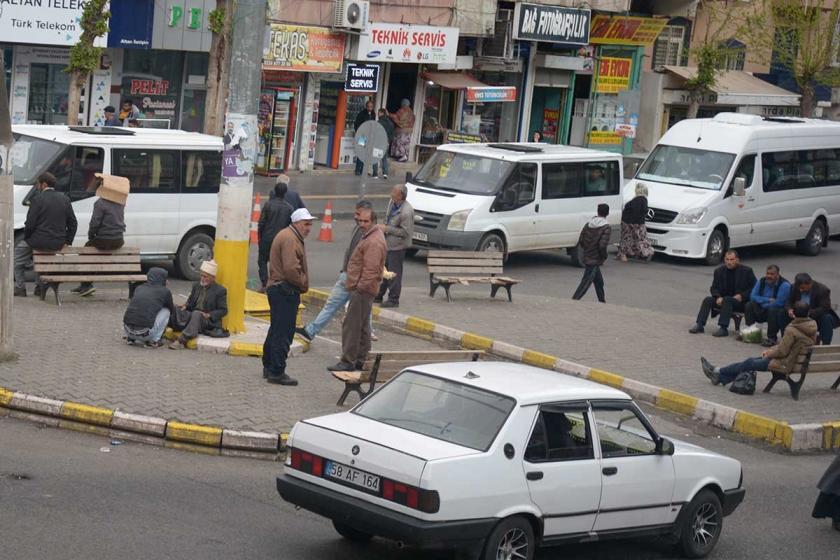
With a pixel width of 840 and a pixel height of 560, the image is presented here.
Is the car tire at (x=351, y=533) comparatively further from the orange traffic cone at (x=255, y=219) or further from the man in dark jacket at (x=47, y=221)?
the orange traffic cone at (x=255, y=219)

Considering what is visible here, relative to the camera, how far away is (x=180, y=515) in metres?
9.60

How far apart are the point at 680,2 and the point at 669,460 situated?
40.2 metres

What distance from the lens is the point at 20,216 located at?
1783 centimetres

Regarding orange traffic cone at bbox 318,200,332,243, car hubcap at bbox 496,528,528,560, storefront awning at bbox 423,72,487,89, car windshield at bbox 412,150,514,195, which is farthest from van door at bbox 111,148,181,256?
storefront awning at bbox 423,72,487,89

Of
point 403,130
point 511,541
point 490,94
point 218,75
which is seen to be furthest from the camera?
point 490,94

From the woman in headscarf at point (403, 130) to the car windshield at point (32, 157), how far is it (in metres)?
21.0

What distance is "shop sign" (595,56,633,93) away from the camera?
153ft

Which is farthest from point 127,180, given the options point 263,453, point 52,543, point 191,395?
point 52,543

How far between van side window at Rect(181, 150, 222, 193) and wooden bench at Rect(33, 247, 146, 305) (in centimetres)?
253

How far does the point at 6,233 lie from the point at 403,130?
26.3 meters

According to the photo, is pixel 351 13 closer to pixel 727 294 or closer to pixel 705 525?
pixel 727 294

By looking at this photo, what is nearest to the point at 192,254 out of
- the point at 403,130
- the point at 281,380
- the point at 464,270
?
the point at 464,270

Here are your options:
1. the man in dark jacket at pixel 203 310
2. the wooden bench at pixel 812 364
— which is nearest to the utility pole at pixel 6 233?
the man in dark jacket at pixel 203 310

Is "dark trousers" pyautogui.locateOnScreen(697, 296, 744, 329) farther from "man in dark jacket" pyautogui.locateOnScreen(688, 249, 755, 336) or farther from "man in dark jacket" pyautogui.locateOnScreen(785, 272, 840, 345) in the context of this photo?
"man in dark jacket" pyautogui.locateOnScreen(785, 272, 840, 345)
